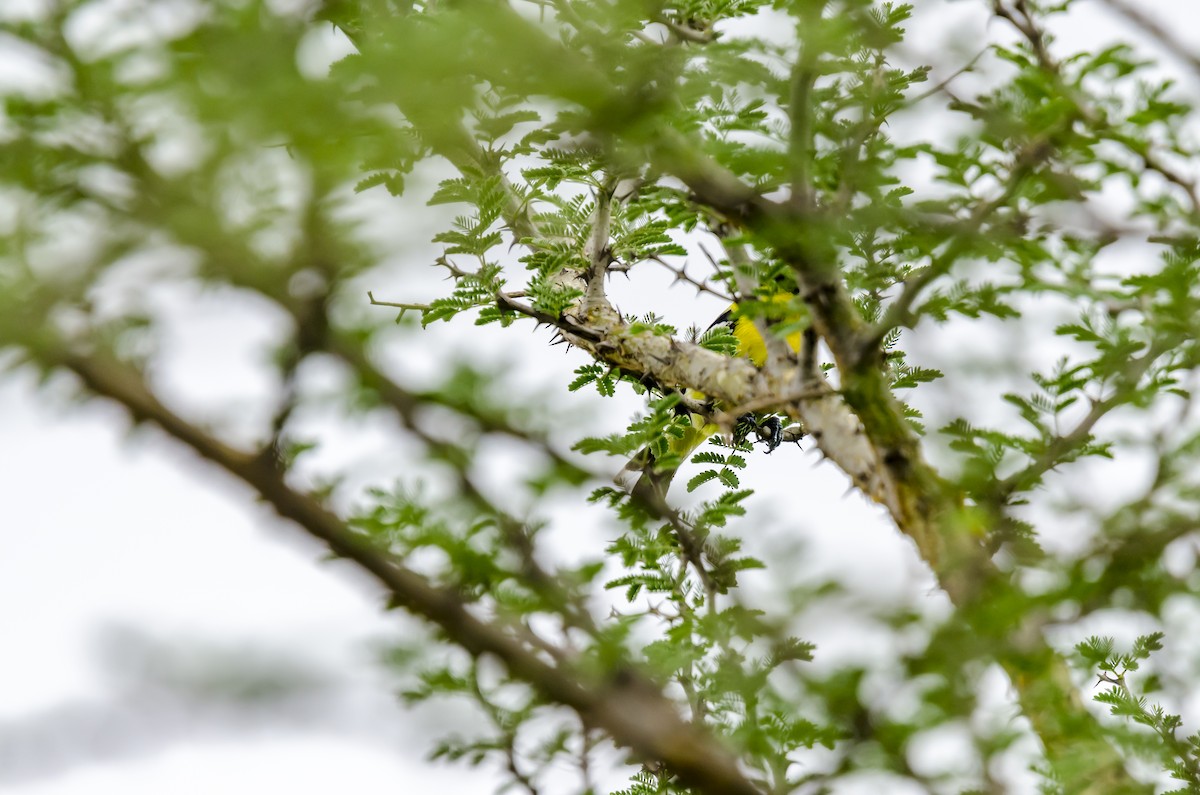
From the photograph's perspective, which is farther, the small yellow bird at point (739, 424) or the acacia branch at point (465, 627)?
the small yellow bird at point (739, 424)

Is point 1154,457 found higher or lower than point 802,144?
lower

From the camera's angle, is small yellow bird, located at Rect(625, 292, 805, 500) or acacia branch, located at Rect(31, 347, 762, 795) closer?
acacia branch, located at Rect(31, 347, 762, 795)

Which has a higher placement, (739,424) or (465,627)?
(739,424)

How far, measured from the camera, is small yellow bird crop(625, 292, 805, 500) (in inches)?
107

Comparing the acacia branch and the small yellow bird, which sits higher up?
the small yellow bird

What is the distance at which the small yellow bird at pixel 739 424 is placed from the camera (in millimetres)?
2717

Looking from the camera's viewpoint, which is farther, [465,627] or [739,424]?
[739,424]

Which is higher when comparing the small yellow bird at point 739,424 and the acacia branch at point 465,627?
the small yellow bird at point 739,424

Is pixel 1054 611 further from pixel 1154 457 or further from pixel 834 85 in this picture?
pixel 834 85

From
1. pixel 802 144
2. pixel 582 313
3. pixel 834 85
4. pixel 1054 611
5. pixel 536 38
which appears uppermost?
pixel 582 313

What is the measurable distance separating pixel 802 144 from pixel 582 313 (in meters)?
2.00

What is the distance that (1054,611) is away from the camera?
1.91 metres

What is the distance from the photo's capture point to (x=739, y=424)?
4.92 metres

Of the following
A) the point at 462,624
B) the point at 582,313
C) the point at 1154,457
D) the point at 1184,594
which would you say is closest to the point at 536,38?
the point at 462,624
